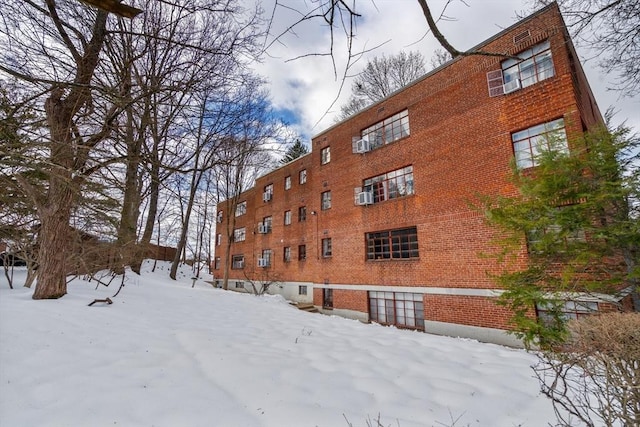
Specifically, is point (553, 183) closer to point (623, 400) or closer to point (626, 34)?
point (626, 34)

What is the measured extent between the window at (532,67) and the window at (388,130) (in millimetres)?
3997

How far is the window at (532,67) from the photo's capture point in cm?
906

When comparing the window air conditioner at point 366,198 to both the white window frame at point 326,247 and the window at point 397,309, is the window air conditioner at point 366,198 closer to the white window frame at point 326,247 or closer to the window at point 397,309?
the white window frame at point 326,247

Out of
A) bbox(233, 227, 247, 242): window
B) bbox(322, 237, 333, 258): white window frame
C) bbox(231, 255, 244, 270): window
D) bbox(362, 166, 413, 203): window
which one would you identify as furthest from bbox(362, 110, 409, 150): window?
bbox(231, 255, 244, 270): window

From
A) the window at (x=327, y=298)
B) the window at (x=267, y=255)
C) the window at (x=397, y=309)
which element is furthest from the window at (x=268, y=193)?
the window at (x=397, y=309)

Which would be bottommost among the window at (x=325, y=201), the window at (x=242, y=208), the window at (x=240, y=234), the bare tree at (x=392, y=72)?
the window at (x=240, y=234)

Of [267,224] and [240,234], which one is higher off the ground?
[267,224]

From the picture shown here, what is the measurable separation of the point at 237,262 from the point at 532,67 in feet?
80.5

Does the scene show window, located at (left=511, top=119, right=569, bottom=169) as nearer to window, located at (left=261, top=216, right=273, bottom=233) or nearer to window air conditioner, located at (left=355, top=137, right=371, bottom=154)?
window air conditioner, located at (left=355, top=137, right=371, bottom=154)

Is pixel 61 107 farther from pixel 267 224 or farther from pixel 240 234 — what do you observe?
pixel 240 234

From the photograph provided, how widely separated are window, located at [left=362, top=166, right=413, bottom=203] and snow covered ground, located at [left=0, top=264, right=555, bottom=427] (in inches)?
294

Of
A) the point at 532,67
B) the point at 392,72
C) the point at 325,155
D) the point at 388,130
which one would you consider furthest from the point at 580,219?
the point at 392,72

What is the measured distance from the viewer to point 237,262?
26828 mm

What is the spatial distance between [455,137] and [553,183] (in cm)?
500
